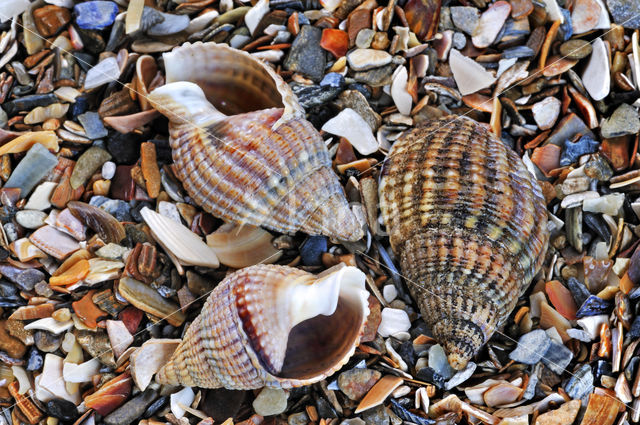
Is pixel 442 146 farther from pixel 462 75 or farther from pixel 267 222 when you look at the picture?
pixel 267 222

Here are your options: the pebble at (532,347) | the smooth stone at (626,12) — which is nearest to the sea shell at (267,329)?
the pebble at (532,347)

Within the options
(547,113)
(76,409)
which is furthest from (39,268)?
(547,113)

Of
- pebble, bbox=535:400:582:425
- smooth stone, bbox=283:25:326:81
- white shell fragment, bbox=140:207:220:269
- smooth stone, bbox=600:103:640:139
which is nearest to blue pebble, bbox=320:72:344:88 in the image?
smooth stone, bbox=283:25:326:81

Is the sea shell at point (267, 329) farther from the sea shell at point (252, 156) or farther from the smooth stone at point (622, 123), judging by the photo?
the smooth stone at point (622, 123)

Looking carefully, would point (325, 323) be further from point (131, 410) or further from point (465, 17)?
point (465, 17)

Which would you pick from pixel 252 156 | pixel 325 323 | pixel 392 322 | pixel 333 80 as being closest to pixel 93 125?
pixel 252 156
